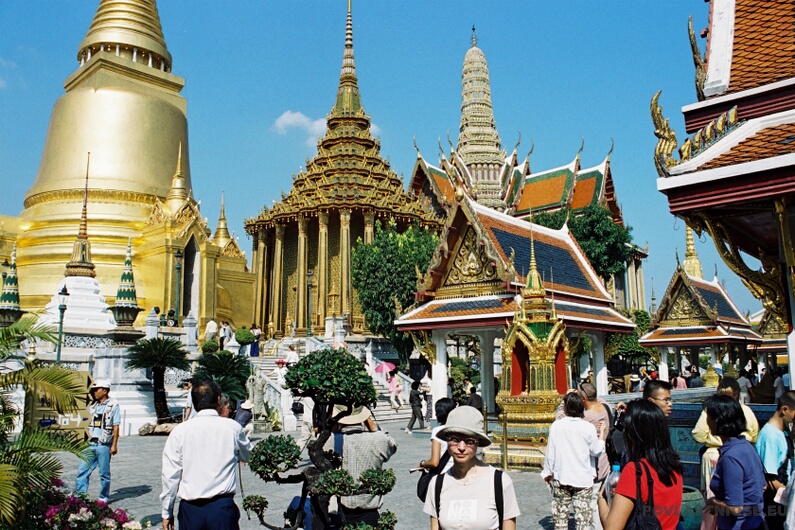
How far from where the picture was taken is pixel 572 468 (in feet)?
17.8

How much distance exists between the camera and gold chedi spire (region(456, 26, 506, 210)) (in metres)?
42.8

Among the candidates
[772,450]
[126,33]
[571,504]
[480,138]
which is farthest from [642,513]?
[480,138]

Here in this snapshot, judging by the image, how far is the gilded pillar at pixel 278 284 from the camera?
3584 cm

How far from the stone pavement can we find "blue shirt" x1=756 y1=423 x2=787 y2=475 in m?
2.86

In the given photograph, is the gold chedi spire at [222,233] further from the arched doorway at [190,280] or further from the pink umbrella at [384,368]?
the pink umbrella at [384,368]

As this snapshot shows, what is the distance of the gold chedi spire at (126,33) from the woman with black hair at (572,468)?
33.5 metres

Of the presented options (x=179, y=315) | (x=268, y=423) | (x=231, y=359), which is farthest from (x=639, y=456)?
(x=179, y=315)

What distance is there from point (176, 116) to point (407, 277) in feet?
49.0

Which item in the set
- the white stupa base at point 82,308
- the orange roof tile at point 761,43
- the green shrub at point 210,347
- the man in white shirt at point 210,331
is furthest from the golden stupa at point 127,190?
the orange roof tile at point 761,43

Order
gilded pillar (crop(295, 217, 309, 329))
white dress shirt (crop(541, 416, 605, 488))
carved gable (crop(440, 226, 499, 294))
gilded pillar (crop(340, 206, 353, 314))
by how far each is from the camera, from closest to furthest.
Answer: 1. white dress shirt (crop(541, 416, 605, 488))
2. carved gable (crop(440, 226, 499, 294))
3. gilded pillar (crop(340, 206, 353, 314))
4. gilded pillar (crop(295, 217, 309, 329))

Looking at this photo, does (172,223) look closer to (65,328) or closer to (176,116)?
(176,116)

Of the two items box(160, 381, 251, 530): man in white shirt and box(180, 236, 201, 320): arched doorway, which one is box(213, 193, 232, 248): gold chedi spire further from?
box(160, 381, 251, 530): man in white shirt

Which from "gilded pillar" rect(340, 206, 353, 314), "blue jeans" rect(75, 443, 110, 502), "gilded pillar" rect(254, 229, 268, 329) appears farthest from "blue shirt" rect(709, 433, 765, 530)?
"gilded pillar" rect(254, 229, 268, 329)

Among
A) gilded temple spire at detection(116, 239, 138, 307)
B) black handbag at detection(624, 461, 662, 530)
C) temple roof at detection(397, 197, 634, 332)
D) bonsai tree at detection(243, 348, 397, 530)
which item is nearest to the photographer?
black handbag at detection(624, 461, 662, 530)
